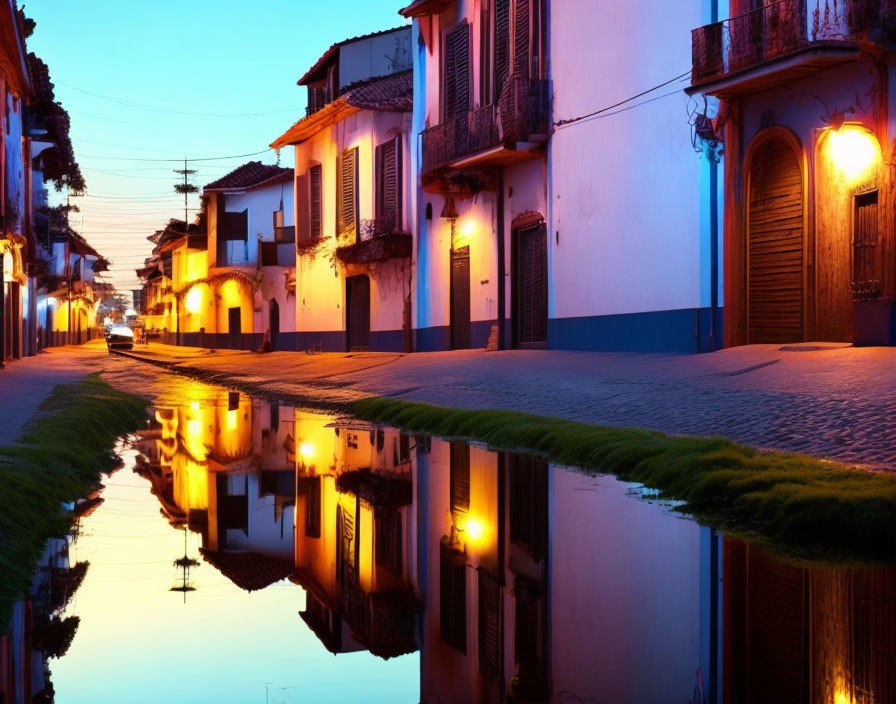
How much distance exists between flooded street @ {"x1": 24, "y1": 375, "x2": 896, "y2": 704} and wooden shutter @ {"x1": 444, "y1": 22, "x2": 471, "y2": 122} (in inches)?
827

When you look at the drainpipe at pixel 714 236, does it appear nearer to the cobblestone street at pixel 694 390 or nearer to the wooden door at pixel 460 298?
the cobblestone street at pixel 694 390

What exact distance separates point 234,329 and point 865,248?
159 ft

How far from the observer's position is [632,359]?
706 inches

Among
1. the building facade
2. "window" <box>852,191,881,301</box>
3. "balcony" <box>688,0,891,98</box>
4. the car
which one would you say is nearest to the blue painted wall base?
"window" <box>852,191,881,301</box>

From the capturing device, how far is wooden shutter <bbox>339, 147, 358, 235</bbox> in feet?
119

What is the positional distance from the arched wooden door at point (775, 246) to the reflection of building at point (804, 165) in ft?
0.06

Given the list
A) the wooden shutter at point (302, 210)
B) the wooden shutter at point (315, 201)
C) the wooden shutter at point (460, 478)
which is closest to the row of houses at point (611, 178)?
the wooden shutter at point (315, 201)

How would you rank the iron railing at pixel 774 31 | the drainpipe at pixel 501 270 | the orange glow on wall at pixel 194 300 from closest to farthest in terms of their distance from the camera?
the iron railing at pixel 774 31 → the drainpipe at pixel 501 270 → the orange glow on wall at pixel 194 300

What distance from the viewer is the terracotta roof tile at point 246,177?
6056cm

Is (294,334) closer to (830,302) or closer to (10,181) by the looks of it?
(10,181)

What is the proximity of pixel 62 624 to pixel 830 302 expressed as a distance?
46.1 ft

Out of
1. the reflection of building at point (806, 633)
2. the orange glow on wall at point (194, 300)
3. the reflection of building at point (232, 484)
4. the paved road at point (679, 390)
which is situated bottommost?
the reflection of building at point (232, 484)

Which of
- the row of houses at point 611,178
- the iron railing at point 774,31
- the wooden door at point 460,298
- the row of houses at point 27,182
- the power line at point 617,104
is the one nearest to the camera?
the iron railing at point 774,31

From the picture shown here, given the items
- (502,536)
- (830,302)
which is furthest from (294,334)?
(502,536)
